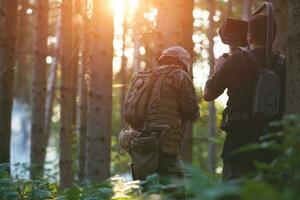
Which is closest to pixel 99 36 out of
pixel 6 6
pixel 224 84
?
pixel 6 6

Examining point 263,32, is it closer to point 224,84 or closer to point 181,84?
point 224,84

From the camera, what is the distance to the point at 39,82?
38.2 feet

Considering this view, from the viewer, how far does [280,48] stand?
714 cm

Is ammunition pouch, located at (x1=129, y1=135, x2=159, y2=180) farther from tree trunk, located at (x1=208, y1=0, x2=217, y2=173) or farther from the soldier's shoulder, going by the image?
tree trunk, located at (x1=208, y1=0, x2=217, y2=173)

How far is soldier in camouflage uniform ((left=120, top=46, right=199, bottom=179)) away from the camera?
612 cm

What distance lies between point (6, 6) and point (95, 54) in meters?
1.37

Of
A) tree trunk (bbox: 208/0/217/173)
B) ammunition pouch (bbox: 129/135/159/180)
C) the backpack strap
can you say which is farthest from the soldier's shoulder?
tree trunk (bbox: 208/0/217/173)

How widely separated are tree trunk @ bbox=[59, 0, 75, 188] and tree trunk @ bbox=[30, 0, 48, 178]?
41 centimetres

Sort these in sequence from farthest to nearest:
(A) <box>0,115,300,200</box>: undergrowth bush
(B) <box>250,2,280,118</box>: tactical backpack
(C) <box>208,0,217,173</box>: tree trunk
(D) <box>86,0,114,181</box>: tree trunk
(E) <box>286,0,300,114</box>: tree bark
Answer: (C) <box>208,0,217,173</box>: tree trunk, (D) <box>86,0,114,181</box>: tree trunk, (B) <box>250,2,280,118</box>: tactical backpack, (E) <box>286,0,300,114</box>: tree bark, (A) <box>0,115,300,200</box>: undergrowth bush

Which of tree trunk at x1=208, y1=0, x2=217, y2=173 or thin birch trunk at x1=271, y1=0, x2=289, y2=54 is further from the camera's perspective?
tree trunk at x1=208, y1=0, x2=217, y2=173

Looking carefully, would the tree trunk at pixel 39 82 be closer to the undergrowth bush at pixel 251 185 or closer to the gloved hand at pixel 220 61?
the undergrowth bush at pixel 251 185

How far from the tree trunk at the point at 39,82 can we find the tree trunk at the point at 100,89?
9.90ft

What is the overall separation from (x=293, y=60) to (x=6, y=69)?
464 cm

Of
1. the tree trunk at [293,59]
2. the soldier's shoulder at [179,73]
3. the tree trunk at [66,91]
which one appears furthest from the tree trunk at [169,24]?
the tree trunk at [66,91]
